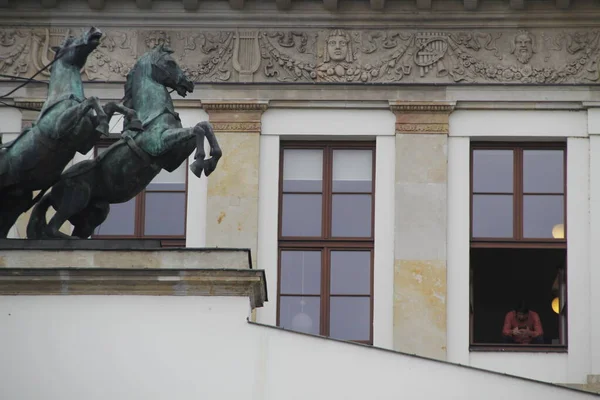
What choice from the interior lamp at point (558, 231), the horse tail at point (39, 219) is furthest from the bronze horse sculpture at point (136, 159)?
the interior lamp at point (558, 231)

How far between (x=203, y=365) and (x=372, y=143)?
7.15 meters

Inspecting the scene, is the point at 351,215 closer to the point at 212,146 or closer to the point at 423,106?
the point at 423,106

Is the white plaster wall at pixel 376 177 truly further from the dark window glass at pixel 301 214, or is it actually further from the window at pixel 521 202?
the window at pixel 521 202

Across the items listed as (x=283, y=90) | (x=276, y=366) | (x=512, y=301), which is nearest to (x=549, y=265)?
(x=512, y=301)

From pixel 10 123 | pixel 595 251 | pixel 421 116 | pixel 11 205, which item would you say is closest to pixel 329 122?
pixel 421 116

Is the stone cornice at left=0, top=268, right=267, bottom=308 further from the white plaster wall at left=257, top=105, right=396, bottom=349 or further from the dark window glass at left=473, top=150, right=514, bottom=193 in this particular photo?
the dark window glass at left=473, top=150, right=514, bottom=193

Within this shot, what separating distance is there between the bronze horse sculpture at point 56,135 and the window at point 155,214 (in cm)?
509

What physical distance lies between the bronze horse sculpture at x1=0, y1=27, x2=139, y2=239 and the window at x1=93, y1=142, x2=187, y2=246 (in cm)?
509

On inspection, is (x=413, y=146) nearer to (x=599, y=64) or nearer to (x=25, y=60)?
(x=599, y=64)

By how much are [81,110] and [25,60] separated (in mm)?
6630

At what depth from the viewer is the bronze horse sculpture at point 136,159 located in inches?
885

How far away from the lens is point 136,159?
22.6m

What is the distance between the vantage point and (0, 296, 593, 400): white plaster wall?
21.7 meters

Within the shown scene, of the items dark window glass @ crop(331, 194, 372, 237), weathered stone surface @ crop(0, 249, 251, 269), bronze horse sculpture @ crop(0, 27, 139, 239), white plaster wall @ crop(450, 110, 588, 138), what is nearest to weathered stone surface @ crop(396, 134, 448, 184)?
white plaster wall @ crop(450, 110, 588, 138)
